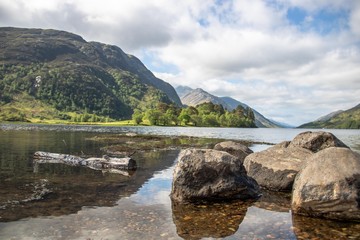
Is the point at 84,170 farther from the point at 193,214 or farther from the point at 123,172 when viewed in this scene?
the point at 193,214

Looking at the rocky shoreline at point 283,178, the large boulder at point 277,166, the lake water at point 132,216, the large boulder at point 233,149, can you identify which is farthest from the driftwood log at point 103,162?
the large boulder at point 277,166

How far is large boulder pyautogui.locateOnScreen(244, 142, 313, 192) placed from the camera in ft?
70.8

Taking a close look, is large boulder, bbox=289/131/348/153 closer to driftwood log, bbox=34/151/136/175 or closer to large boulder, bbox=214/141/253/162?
large boulder, bbox=214/141/253/162

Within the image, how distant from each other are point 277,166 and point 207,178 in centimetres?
601

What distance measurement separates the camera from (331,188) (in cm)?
1517

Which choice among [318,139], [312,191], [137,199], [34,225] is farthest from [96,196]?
[318,139]

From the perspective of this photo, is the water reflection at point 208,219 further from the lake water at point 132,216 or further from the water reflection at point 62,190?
the water reflection at point 62,190

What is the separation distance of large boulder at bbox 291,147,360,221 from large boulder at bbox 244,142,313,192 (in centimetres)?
506

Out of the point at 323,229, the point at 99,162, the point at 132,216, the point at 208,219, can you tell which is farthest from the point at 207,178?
the point at 99,162

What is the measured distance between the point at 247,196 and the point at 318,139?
511 inches

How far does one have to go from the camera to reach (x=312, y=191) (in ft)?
51.0

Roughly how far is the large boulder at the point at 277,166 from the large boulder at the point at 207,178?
12.6 feet

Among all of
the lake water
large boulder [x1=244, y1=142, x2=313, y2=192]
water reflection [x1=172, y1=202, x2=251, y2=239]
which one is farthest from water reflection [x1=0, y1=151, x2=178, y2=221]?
large boulder [x1=244, y1=142, x2=313, y2=192]

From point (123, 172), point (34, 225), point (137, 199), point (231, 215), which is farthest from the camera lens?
point (123, 172)
